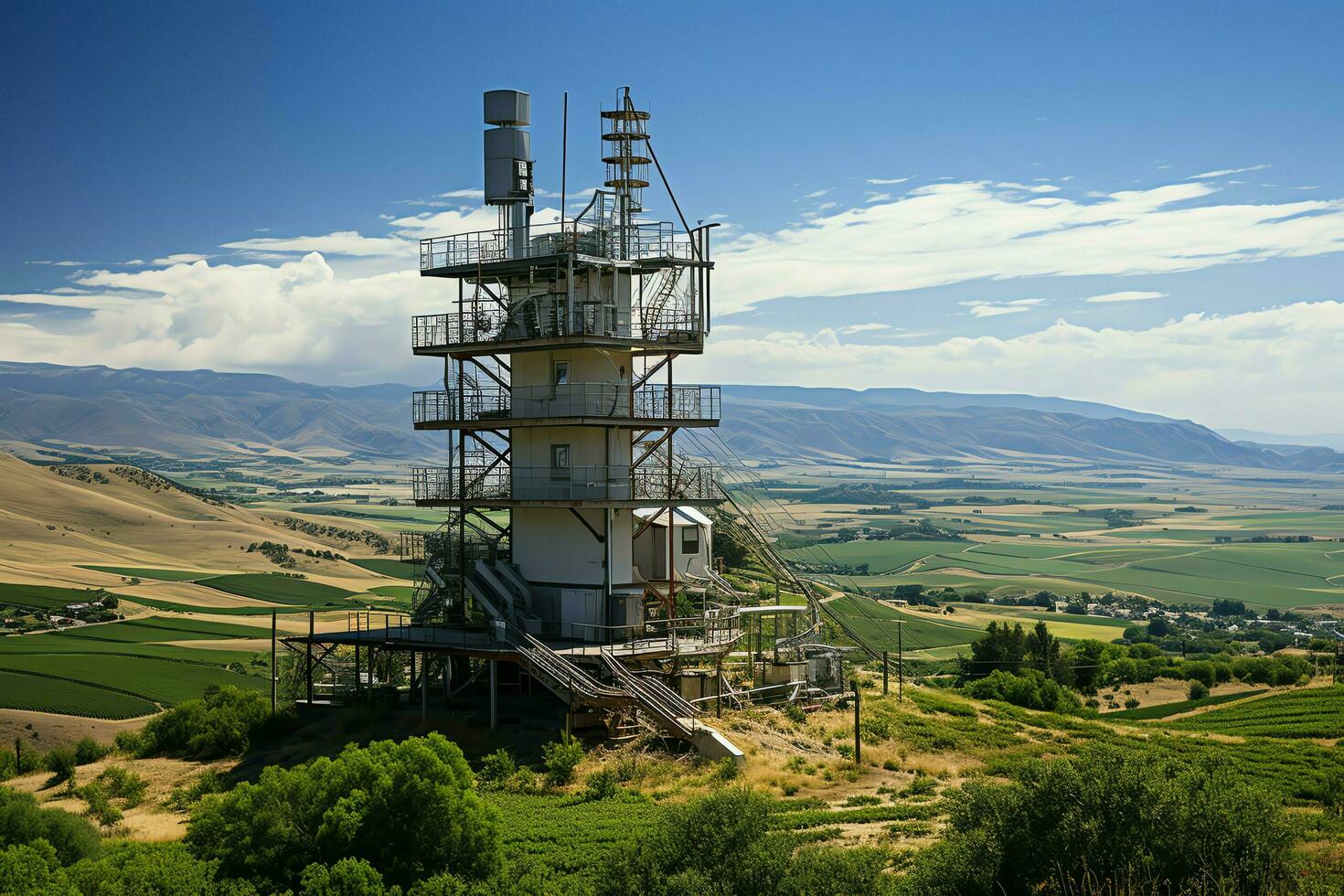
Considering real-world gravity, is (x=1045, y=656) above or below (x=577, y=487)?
below

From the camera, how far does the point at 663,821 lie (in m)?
22.9

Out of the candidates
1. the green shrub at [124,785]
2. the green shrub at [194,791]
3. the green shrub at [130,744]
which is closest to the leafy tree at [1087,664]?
the green shrub at [130,744]

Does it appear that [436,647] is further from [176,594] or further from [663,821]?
[176,594]

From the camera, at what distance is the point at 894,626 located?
109 meters

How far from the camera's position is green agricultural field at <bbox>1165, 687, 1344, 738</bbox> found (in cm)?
4184

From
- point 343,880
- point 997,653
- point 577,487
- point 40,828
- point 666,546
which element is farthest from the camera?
point 997,653

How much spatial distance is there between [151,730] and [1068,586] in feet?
536

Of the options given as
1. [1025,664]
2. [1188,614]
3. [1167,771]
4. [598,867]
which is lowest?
[1188,614]

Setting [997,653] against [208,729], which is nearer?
[208,729]

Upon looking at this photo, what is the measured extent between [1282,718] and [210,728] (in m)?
36.2

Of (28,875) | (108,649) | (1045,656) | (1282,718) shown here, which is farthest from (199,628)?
(28,875)

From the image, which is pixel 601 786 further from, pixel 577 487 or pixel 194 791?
pixel 577 487

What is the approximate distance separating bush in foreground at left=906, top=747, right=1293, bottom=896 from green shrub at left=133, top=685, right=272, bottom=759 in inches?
919

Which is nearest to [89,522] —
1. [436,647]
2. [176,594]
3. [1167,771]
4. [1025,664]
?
[176,594]
